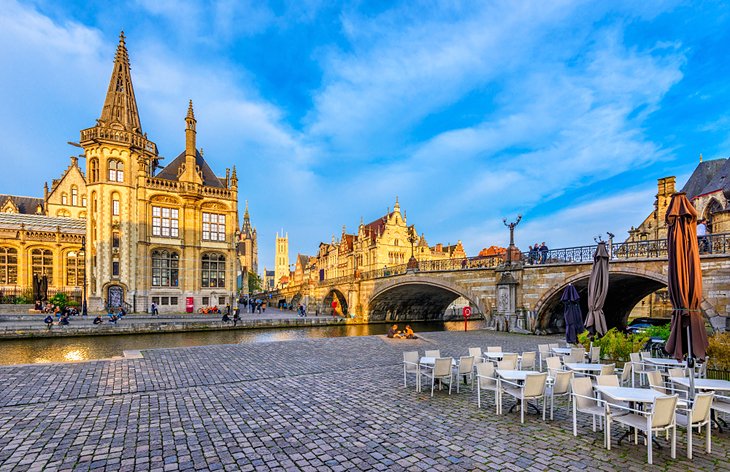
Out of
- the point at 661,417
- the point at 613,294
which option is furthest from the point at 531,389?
the point at 613,294

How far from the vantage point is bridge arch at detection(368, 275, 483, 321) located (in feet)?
114

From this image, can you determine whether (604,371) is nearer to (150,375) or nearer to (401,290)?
(150,375)

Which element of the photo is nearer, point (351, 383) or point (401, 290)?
point (351, 383)

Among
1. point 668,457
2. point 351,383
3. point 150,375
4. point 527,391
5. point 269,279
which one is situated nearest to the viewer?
point 668,457

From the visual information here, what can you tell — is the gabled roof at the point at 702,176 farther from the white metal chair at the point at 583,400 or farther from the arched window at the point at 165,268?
the arched window at the point at 165,268

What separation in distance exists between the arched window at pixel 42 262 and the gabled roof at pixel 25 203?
12.9 meters

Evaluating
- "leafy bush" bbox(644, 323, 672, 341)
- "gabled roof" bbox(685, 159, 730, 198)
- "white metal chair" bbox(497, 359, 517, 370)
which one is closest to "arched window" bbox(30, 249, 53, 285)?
"white metal chair" bbox(497, 359, 517, 370)

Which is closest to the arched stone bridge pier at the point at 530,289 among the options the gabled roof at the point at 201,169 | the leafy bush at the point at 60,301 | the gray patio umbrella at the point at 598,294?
the gray patio umbrella at the point at 598,294

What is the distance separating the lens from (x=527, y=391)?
663 cm

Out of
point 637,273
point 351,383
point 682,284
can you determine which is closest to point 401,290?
point 637,273

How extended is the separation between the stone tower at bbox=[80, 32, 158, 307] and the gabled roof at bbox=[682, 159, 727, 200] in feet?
169

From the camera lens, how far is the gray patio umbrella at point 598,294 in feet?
37.1

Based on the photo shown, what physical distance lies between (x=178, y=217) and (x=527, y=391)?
39311 mm

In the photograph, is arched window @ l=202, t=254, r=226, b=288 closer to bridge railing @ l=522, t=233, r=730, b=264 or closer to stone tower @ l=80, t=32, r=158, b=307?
stone tower @ l=80, t=32, r=158, b=307
